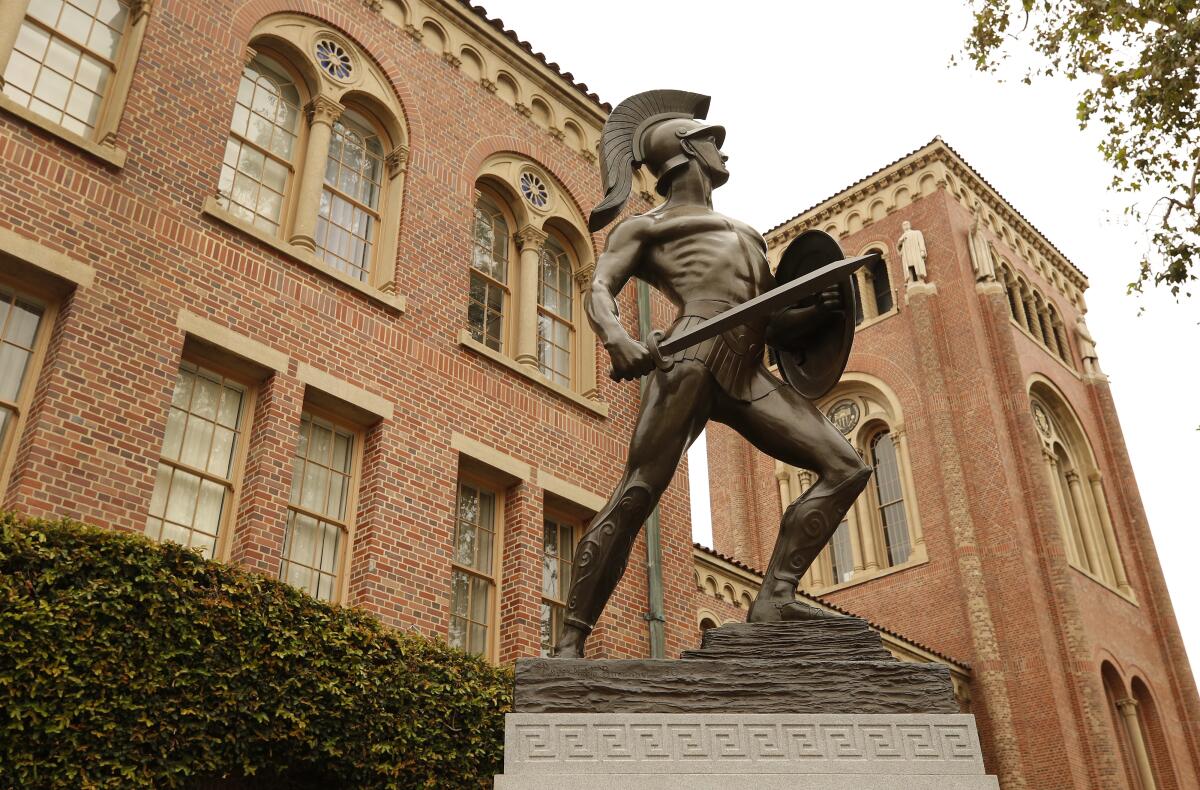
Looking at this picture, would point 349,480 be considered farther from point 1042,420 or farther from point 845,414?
point 1042,420

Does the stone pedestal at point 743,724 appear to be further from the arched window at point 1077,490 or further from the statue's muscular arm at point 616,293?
the arched window at point 1077,490

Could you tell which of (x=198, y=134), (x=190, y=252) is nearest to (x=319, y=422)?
(x=190, y=252)

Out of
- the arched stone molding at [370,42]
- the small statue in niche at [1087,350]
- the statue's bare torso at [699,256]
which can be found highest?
the small statue in niche at [1087,350]

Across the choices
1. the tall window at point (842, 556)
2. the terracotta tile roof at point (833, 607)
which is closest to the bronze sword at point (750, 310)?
the terracotta tile roof at point (833, 607)

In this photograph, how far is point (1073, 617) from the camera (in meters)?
22.2

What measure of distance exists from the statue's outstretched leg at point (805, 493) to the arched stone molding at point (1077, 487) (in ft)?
73.5

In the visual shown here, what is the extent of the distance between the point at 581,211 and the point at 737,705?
38.5 feet

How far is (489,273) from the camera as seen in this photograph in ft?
45.0

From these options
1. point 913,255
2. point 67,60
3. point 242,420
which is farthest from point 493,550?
point 913,255

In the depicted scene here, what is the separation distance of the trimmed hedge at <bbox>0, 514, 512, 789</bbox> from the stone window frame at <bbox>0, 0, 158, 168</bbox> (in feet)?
12.4

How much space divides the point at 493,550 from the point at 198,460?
3.56 m

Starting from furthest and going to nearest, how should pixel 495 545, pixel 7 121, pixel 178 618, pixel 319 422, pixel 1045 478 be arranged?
pixel 1045 478 → pixel 495 545 → pixel 319 422 → pixel 7 121 → pixel 178 618

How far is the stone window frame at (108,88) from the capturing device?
9281 millimetres

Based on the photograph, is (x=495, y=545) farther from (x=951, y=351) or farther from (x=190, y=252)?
(x=951, y=351)
